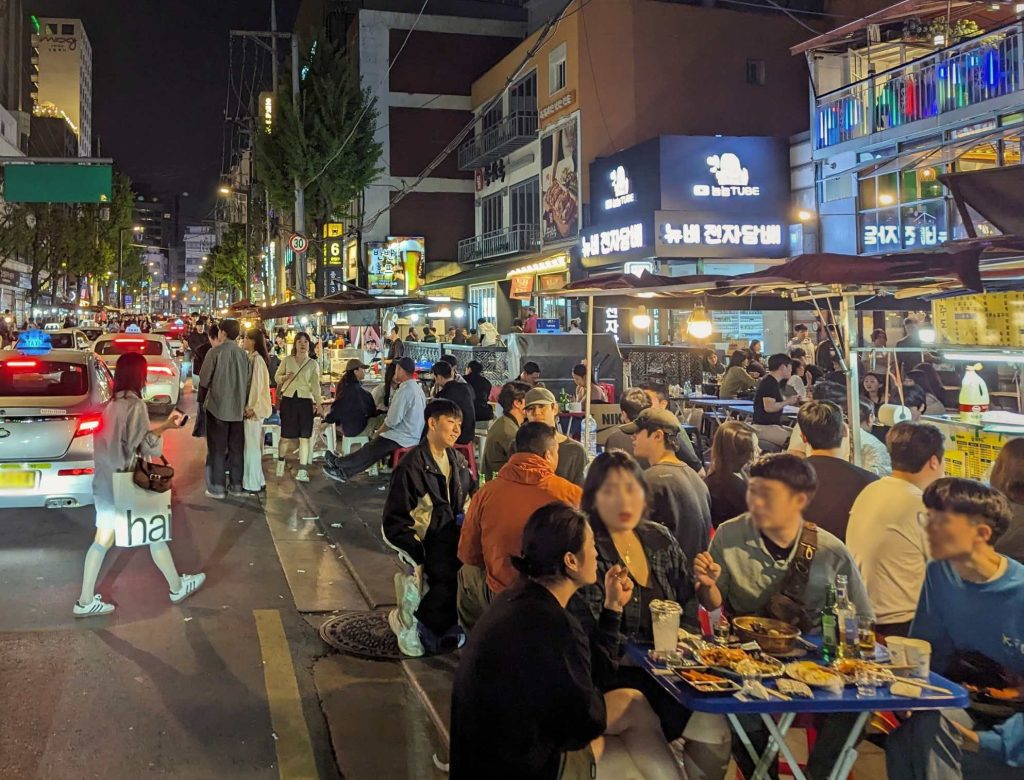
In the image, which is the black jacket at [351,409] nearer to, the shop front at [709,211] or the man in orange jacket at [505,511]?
the man in orange jacket at [505,511]

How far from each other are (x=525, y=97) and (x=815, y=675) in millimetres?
33073

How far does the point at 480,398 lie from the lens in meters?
12.7

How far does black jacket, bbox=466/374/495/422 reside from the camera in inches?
495

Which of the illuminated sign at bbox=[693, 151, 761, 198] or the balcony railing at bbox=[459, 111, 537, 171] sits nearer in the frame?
the illuminated sign at bbox=[693, 151, 761, 198]

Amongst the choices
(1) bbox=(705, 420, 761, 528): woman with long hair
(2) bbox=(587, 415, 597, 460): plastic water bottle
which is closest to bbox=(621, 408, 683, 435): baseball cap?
(1) bbox=(705, 420, 761, 528): woman with long hair

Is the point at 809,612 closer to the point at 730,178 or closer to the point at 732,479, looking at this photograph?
the point at 732,479

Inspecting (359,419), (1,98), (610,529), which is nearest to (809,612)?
(610,529)

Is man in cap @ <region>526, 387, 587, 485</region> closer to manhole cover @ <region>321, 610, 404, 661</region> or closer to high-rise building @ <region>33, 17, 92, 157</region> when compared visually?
manhole cover @ <region>321, 610, 404, 661</region>

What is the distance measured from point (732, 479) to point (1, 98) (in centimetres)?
8411

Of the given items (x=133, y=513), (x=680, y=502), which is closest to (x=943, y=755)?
(x=680, y=502)

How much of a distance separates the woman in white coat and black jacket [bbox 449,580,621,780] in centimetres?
887

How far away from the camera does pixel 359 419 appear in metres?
12.5

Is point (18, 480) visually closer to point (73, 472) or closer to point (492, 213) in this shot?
point (73, 472)

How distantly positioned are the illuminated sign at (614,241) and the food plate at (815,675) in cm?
2228
